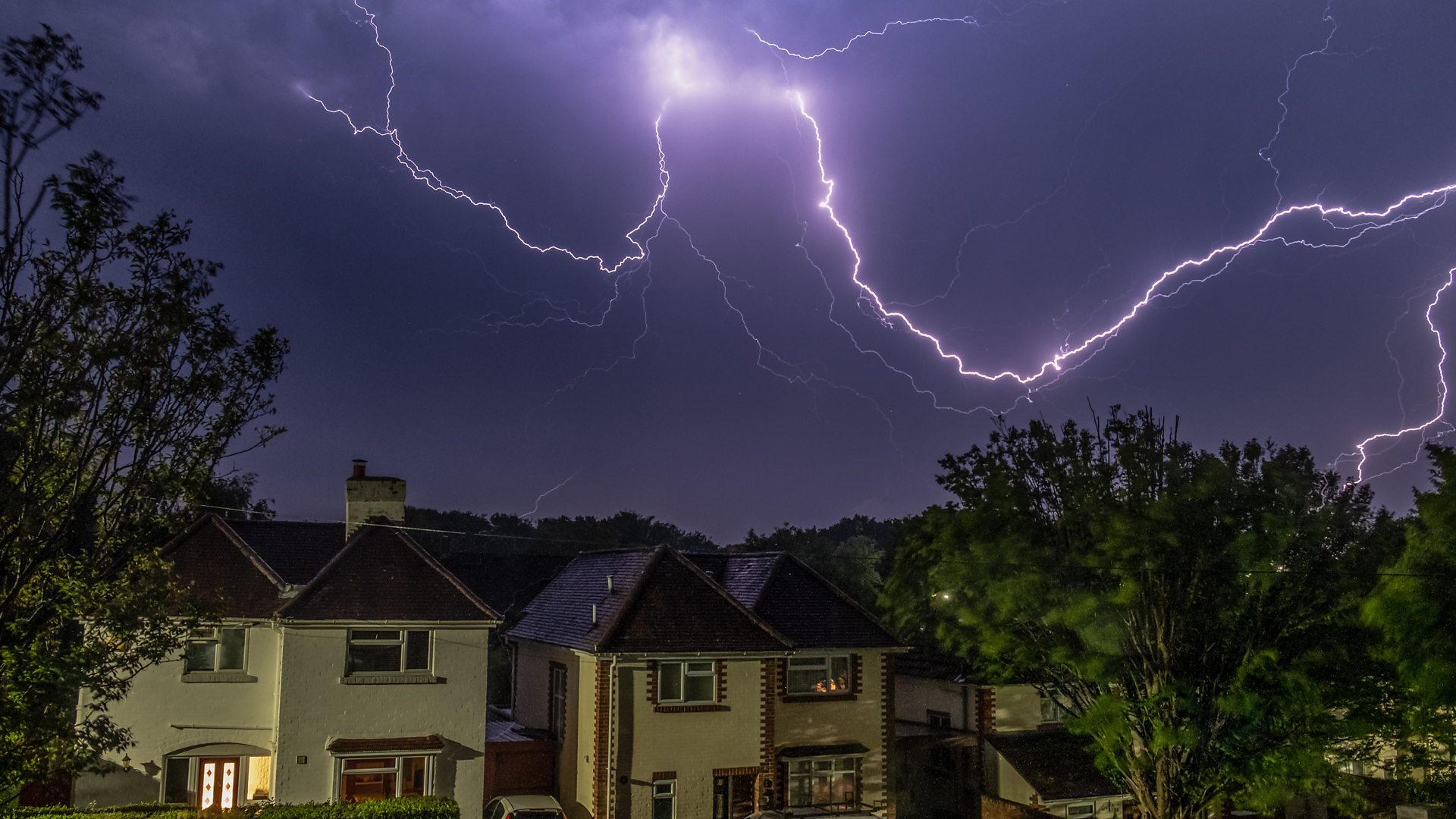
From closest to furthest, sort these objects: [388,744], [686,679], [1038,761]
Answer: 1. [388,744]
2. [686,679]
3. [1038,761]

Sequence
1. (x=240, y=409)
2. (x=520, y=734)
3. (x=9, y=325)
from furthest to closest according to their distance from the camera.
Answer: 1. (x=520, y=734)
2. (x=240, y=409)
3. (x=9, y=325)

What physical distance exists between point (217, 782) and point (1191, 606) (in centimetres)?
1961

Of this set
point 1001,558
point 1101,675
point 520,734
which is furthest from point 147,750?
point 1101,675

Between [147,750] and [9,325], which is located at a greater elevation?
[9,325]

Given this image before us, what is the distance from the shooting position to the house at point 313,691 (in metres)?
20.6

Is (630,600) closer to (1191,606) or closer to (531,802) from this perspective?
(531,802)

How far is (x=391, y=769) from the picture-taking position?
21.3m

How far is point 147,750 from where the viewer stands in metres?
20.4

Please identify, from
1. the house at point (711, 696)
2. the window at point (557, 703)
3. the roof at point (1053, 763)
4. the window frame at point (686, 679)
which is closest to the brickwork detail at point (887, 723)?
the house at point (711, 696)

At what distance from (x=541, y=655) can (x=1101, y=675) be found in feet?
45.1

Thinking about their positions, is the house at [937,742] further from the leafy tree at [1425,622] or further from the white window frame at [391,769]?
the white window frame at [391,769]

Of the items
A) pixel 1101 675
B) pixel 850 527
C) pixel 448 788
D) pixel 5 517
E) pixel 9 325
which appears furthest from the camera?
pixel 850 527

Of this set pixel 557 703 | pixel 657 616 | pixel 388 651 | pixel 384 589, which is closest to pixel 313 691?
pixel 388 651

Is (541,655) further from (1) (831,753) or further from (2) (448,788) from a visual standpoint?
(1) (831,753)
